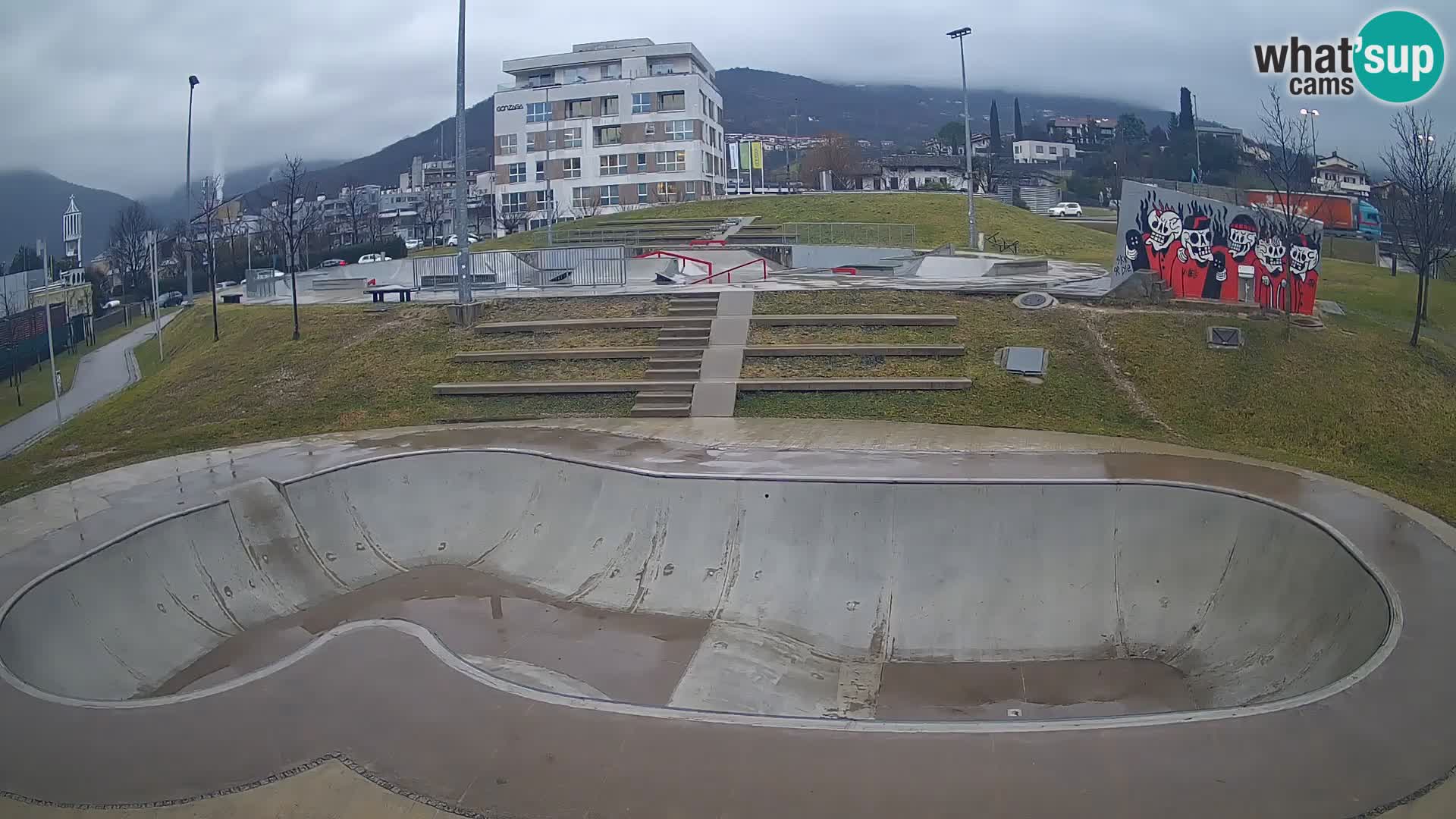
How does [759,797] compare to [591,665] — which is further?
Result: [591,665]

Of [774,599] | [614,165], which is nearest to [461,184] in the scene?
[774,599]

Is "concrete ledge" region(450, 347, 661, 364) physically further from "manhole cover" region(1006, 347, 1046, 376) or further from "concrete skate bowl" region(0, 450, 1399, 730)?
"manhole cover" region(1006, 347, 1046, 376)

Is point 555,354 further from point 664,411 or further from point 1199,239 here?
point 1199,239

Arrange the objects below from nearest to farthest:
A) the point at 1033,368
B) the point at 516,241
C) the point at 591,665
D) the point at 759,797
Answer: the point at 759,797, the point at 591,665, the point at 1033,368, the point at 516,241

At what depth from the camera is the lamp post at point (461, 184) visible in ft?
80.5

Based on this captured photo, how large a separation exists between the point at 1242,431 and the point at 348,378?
19954mm

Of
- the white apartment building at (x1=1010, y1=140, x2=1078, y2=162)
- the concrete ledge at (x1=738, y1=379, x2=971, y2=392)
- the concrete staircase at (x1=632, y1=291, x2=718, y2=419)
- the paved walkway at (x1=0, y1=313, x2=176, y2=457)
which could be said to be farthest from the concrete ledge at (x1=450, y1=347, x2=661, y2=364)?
the white apartment building at (x1=1010, y1=140, x2=1078, y2=162)

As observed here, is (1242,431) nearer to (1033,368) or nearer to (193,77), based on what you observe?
(1033,368)

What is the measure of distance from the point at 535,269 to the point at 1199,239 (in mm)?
22320

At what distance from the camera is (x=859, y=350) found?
898 inches

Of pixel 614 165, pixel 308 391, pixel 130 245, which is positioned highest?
pixel 614 165

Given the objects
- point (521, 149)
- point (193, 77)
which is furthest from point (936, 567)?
point (521, 149)

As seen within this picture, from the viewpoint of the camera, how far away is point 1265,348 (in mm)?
21312

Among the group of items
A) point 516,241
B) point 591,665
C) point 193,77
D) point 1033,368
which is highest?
point 193,77
